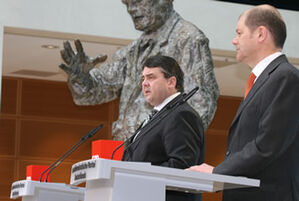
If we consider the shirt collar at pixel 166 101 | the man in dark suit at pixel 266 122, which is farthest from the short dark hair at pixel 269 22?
the shirt collar at pixel 166 101

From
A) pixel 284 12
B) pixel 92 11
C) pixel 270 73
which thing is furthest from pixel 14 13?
pixel 270 73

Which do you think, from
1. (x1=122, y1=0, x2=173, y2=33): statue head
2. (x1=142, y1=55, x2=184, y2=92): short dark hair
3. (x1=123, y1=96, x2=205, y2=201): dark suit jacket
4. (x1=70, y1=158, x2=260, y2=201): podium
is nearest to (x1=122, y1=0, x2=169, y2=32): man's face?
(x1=122, y1=0, x2=173, y2=33): statue head

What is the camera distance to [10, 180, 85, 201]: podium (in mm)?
3072

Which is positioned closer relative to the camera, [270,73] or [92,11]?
[270,73]

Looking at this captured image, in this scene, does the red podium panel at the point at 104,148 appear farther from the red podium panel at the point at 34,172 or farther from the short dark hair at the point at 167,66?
the red podium panel at the point at 34,172

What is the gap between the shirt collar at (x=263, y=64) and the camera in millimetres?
2328

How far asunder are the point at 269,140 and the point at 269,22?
0.42m

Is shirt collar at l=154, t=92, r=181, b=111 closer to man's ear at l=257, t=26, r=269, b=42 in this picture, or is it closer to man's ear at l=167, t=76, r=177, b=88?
man's ear at l=167, t=76, r=177, b=88

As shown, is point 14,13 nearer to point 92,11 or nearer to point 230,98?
point 92,11

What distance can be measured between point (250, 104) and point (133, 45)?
1.30 metres

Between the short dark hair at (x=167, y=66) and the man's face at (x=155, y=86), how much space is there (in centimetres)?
2

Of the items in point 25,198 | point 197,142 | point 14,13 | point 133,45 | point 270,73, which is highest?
point 14,13

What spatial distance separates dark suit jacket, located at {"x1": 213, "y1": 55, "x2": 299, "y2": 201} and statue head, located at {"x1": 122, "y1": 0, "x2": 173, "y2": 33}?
1115mm

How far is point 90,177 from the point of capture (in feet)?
6.59
